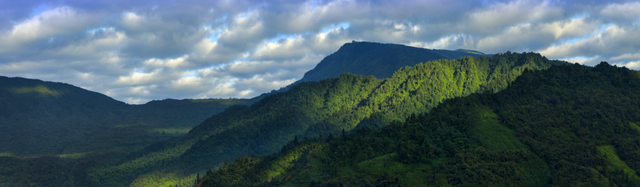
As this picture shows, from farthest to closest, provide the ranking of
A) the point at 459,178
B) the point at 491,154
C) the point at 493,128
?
the point at 493,128 → the point at 491,154 → the point at 459,178

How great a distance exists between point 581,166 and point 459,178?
121 feet

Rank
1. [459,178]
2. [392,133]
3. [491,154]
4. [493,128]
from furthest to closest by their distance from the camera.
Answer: [392,133]
[493,128]
[491,154]
[459,178]

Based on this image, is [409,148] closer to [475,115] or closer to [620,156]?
[475,115]

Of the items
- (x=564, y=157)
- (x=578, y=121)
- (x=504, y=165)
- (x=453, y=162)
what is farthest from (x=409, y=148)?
(x=578, y=121)

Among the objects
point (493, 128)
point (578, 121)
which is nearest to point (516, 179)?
point (493, 128)

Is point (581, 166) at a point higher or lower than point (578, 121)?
lower

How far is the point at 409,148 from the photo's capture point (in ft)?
565

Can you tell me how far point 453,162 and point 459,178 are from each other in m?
10.9

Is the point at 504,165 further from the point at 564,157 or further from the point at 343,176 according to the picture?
the point at 343,176

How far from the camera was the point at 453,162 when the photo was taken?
162875 mm

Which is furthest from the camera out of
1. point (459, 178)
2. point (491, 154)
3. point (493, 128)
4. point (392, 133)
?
point (392, 133)

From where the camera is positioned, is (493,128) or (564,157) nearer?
(564,157)

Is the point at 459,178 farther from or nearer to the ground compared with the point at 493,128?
nearer to the ground

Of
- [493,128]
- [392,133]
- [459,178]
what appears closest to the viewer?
[459,178]
